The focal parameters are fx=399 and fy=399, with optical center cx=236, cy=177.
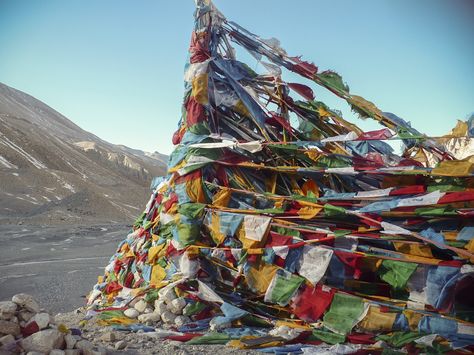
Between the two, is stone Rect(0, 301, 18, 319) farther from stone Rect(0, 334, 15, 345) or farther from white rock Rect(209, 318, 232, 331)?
white rock Rect(209, 318, 232, 331)

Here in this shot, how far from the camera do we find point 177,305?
526 cm

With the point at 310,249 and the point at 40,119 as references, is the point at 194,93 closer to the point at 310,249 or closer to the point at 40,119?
the point at 310,249

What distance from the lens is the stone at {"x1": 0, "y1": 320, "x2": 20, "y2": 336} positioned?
330cm

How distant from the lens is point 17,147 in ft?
127

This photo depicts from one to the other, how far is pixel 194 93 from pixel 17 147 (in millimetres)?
38738

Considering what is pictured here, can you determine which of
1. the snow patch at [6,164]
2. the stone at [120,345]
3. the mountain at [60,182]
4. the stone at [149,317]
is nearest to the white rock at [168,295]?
the stone at [149,317]

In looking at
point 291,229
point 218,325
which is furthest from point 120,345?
point 291,229

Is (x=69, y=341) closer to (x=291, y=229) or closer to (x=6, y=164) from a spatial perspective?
(x=291, y=229)

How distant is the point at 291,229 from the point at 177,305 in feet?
5.94

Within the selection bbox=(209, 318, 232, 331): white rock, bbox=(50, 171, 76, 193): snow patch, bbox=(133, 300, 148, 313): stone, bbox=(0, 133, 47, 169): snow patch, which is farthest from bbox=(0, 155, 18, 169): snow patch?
bbox=(209, 318, 232, 331): white rock

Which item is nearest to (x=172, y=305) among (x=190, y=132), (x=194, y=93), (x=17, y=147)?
(x=190, y=132)

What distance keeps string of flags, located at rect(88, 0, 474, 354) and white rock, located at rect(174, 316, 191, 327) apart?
0.02m

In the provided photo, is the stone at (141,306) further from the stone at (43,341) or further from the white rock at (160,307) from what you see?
the stone at (43,341)

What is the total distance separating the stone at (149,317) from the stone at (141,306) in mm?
184
